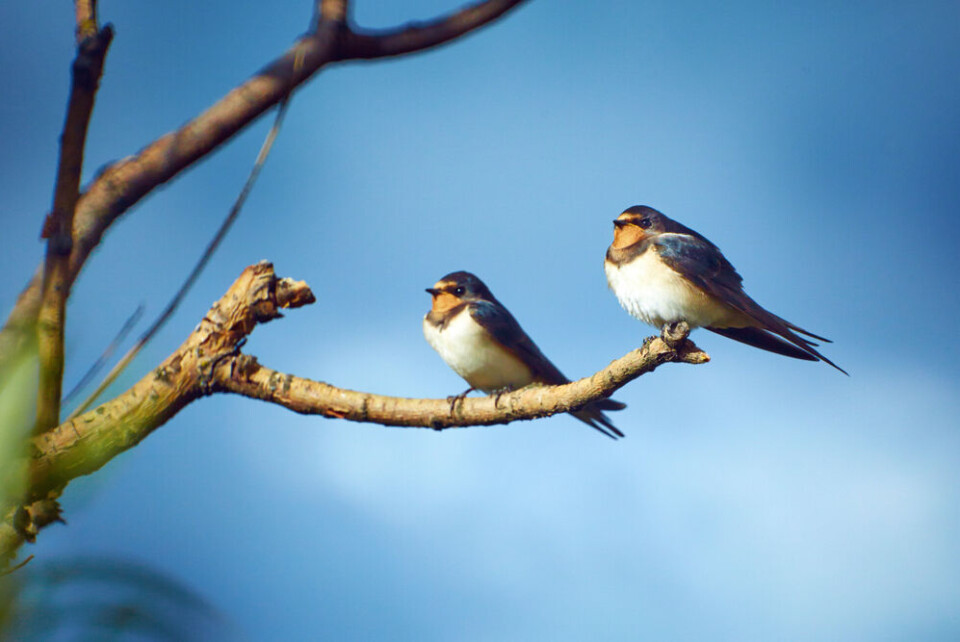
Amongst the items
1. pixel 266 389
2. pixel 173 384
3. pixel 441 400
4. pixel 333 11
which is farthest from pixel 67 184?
pixel 441 400

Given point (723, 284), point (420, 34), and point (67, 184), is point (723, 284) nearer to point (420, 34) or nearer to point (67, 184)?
point (420, 34)

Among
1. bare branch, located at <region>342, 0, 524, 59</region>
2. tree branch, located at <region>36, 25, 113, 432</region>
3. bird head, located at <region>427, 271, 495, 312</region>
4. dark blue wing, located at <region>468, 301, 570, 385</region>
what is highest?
bird head, located at <region>427, 271, 495, 312</region>

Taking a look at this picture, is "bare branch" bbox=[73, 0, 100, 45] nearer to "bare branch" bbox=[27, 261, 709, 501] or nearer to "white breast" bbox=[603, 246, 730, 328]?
"bare branch" bbox=[27, 261, 709, 501]

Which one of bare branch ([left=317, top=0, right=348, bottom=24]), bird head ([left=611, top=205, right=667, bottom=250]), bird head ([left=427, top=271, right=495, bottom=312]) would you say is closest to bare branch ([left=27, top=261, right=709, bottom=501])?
bare branch ([left=317, top=0, right=348, bottom=24])

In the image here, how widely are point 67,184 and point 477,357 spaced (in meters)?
2.06

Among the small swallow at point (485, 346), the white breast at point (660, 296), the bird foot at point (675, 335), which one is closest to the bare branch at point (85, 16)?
the bird foot at point (675, 335)

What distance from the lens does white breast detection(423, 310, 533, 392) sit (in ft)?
8.46

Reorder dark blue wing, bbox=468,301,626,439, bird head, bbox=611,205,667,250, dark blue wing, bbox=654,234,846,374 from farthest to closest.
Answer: dark blue wing, bbox=468,301,626,439
bird head, bbox=611,205,667,250
dark blue wing, bbox=654,234,846,374

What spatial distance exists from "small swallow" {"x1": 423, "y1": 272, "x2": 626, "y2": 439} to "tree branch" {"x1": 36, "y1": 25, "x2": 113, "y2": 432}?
204 cm

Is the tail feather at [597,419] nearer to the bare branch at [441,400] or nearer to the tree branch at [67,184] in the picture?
the bare branch at [441,400]

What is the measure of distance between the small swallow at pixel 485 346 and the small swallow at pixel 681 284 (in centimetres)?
54

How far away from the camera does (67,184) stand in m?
0.54

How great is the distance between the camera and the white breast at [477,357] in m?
2.58

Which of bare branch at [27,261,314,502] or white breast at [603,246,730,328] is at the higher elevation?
white breast at [603,246,730,328]
